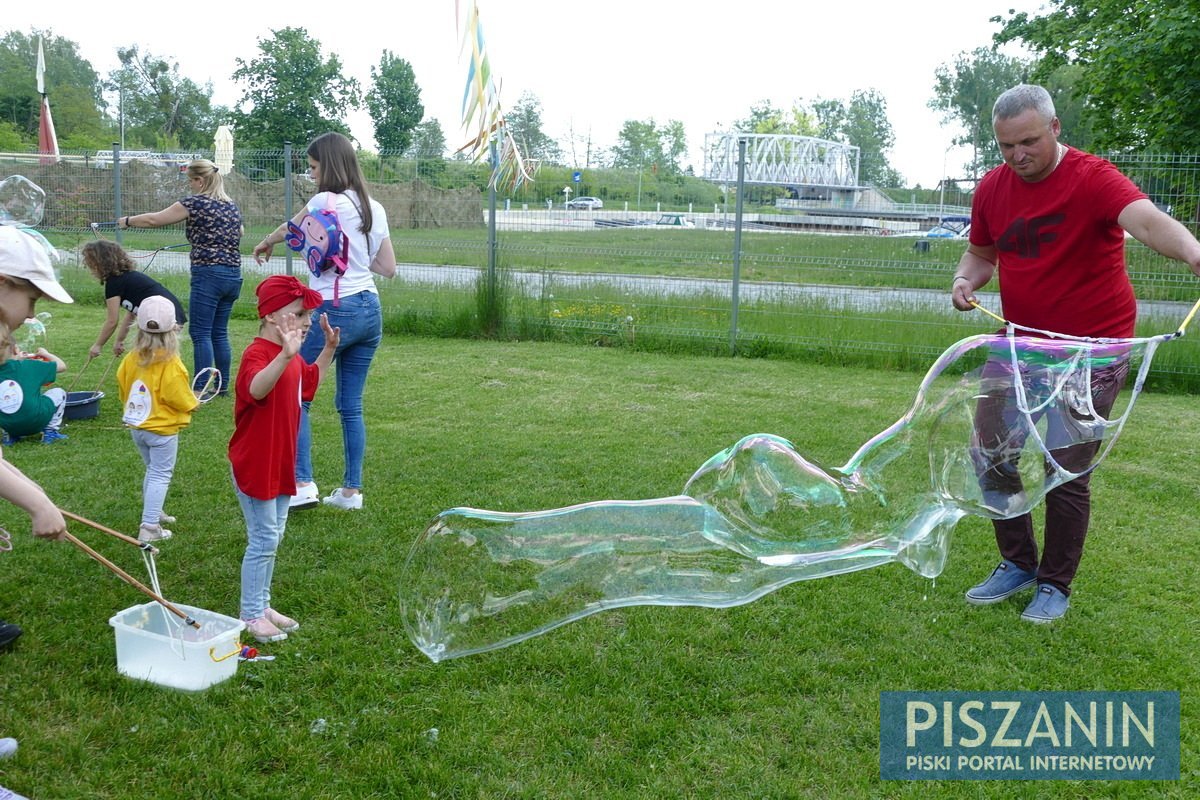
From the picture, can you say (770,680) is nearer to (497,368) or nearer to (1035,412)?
(1035,412)

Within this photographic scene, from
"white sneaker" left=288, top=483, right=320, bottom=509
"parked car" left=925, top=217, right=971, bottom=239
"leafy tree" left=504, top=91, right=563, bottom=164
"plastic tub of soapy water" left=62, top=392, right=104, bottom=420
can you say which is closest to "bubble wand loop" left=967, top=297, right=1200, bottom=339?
"white sneaker" left=288, top=483, right=320, bottom=509

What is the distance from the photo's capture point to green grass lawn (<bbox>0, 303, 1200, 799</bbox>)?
2.93 metres

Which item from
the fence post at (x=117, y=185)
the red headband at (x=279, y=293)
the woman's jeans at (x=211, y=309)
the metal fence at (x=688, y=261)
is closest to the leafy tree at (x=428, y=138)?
the fence post at (x=117, y=185)

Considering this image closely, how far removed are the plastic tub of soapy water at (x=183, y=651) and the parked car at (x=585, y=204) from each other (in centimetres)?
865

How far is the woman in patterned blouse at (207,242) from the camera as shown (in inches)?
278

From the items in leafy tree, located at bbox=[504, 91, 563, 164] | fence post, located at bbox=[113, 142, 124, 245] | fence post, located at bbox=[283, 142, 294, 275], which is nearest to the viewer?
fence post, located at bbox=[283, 142, 294, 275]

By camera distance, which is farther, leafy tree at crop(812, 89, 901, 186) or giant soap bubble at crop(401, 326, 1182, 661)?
leafy tree at crop(812, 89, 901, 186)

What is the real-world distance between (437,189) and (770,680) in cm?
1024

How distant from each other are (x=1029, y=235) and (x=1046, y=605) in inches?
61.3

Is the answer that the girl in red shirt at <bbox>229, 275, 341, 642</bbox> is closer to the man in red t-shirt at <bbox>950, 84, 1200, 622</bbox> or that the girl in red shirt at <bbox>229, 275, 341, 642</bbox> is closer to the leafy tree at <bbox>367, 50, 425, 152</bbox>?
the man in red t-shirt at <bbox>950, 84, 1200, 622</bbox>

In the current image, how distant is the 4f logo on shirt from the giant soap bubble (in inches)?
26.1

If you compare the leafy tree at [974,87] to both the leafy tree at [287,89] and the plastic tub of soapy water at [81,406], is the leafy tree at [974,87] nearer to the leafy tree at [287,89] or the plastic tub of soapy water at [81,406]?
the leafy tree at [287,89]

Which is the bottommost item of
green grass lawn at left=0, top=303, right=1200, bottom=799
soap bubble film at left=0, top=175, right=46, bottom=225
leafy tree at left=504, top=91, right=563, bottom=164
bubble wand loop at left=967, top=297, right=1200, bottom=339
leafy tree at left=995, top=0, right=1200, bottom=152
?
green grass lawn at left=0, top=303, right=1200, bottom=799

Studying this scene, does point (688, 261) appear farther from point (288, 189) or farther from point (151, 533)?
point (151, 533)
